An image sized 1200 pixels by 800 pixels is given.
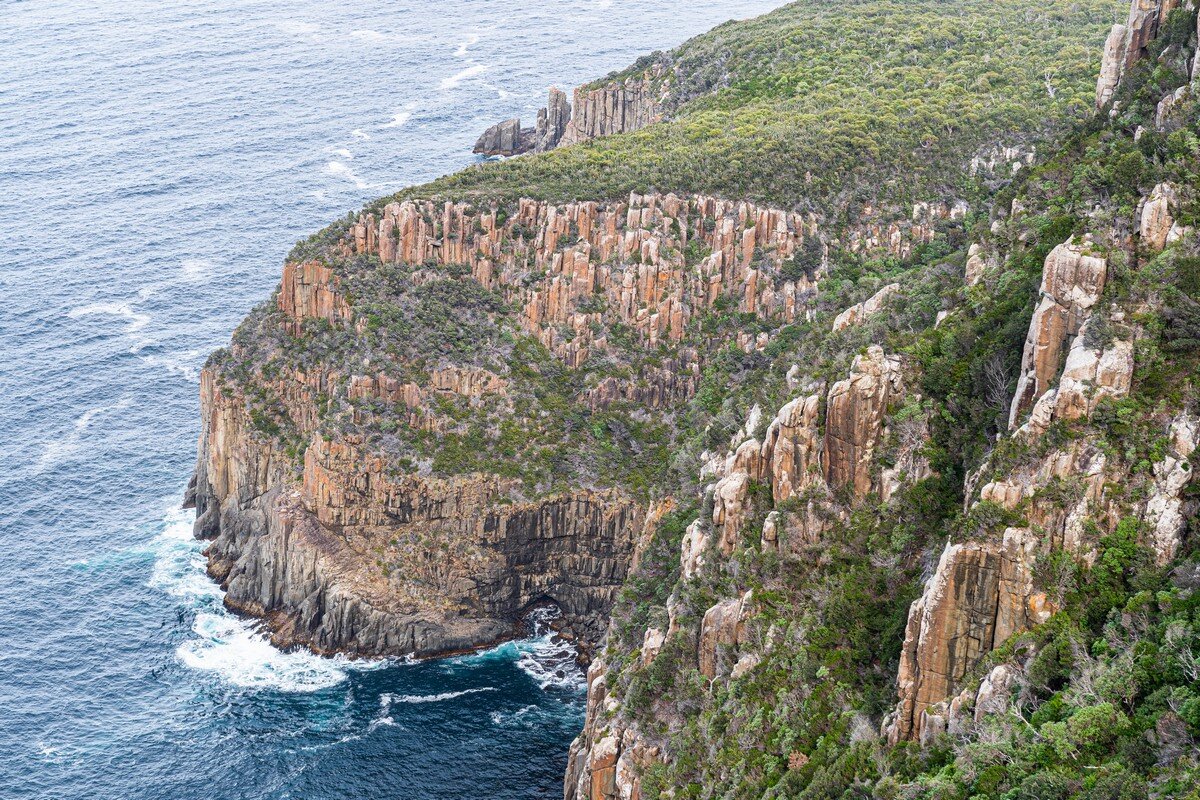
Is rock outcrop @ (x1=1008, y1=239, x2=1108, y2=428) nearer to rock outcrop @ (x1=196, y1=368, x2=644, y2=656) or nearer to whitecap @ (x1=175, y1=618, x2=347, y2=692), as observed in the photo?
rock outcrop @ (x1=196, y1=368, x2=644, y2=656)

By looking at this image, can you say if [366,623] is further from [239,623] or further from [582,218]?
[582,218]

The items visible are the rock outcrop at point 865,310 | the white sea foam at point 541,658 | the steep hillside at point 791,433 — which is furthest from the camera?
the white sea foam at point 541,658

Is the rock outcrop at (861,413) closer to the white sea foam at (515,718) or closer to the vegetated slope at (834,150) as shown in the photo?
the white sea foam at (515,718)

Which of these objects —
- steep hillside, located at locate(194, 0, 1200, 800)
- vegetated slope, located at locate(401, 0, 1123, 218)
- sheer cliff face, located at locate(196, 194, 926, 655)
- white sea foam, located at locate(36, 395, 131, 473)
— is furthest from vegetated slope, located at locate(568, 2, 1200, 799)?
white sea foam, located at locate(36, 395, 131, 473)

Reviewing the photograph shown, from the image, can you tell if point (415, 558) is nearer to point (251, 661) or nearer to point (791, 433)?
point (251, 661)

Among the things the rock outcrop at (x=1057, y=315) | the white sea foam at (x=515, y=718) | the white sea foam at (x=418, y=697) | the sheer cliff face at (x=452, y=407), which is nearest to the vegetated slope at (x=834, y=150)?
the sheer cliff face at (x=452, y=407)
